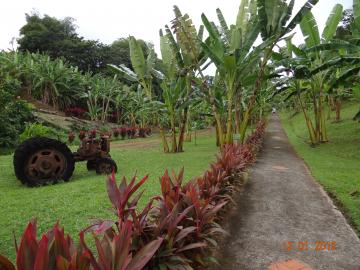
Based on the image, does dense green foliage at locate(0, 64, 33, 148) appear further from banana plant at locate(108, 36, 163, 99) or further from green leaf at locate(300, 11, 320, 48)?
green leaf at locate(300, 11, 320, 48)

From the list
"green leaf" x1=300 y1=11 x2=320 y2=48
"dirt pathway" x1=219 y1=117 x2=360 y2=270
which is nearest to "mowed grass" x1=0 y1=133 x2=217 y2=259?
"dirt pathway" x1=219 y1=117 x2=360 y2=270

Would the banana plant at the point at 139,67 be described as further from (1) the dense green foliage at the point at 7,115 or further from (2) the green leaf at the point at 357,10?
(2) the green leaf at the point at 357,10

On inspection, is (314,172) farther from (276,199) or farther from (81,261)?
(81,261)

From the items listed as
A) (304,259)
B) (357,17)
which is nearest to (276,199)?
(304,259)

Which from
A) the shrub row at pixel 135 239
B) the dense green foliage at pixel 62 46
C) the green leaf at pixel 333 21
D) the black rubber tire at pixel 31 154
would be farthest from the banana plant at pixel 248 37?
the dense green foliage at pixel 62 46

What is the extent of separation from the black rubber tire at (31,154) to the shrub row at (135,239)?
3.47 meters

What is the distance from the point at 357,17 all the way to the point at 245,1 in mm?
3859

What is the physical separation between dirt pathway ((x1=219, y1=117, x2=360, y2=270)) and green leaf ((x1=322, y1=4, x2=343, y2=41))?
7.39 metres

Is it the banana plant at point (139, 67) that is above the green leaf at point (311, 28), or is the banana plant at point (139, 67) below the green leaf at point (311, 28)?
below
